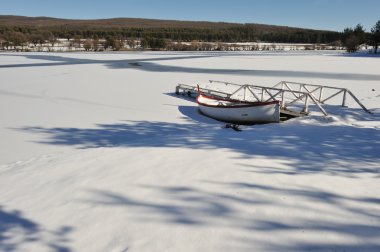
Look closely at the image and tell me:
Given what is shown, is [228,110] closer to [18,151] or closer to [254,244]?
[18,151]

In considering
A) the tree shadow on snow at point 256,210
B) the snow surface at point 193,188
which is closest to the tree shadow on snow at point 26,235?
the snow surface at point 193,188

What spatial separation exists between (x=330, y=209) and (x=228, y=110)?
7239mm

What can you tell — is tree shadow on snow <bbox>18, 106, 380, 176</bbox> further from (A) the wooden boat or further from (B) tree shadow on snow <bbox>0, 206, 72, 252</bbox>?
(B) tree shadow on snow <bbox>0, 206, 72, 252</bbox>

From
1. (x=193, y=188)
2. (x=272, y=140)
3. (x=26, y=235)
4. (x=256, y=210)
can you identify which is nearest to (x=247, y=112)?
(x=272, y=140)

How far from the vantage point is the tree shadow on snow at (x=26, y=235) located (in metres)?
3.66

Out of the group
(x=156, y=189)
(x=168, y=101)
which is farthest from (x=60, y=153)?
(x=168, y=101)

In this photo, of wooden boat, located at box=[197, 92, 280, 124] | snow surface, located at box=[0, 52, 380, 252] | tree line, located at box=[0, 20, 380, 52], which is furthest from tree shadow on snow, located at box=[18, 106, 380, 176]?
tree line, located at box=[0, 20, 380, 52]

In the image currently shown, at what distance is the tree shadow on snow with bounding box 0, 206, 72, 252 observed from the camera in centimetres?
366

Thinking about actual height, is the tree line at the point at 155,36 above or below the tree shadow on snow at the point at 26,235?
above

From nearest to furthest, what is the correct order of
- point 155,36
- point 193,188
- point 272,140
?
point 193,188
point 272,140
point 155,36

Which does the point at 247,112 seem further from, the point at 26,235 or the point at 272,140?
the point at 26,235

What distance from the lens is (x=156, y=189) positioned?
480 centimetres

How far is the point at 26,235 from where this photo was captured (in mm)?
3887

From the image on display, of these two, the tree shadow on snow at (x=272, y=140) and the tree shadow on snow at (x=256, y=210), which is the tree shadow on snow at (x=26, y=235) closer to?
the tree shadow on snow at (x=256, y=210)
